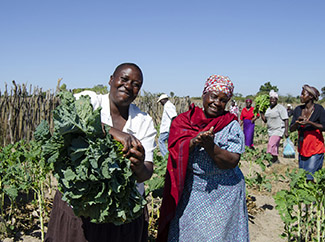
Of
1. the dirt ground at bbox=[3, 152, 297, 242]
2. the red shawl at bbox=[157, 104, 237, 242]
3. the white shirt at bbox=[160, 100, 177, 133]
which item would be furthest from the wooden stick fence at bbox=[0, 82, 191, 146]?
→ the red shawl at bbox=[157, 104, 237, 242]

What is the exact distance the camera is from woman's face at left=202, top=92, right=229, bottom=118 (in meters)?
2.59

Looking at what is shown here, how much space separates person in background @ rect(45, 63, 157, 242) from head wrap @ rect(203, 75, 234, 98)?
75 cm

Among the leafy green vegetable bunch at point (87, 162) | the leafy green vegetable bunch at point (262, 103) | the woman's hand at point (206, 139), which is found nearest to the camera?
the leafy green vegetable bunch at point (87, 162)

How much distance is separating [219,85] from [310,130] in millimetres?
2953

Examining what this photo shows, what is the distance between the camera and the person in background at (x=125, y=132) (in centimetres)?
193

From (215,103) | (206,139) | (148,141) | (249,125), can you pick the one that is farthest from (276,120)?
(148,141)

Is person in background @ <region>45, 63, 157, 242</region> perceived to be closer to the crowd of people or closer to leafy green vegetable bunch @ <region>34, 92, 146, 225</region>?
the crowd of people

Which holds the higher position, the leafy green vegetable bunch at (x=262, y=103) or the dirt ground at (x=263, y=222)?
the leafy green vegetable bunch at (x=262, y=103)

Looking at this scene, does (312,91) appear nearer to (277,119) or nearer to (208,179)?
(277,119)

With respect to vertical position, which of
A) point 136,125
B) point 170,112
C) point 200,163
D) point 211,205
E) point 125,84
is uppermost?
point 125,84

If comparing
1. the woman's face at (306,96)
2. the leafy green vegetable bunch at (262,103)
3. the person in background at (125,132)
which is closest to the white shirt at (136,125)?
the person in background at (125,132)

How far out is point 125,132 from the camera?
1.92 m

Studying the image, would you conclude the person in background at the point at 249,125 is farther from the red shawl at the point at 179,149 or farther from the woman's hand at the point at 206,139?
the woman's hand at the point at 206,139

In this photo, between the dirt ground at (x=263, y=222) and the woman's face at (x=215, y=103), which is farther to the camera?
the dirt ground at (x=263, y=222)
